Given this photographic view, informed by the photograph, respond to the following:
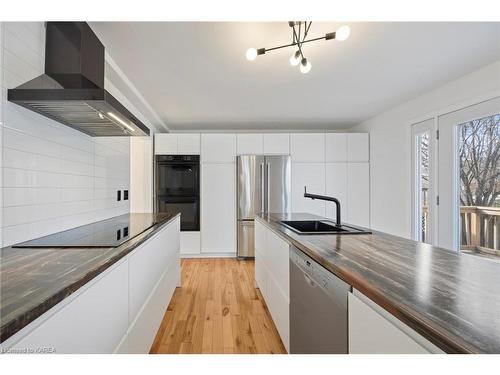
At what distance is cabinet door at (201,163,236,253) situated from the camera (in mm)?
4422

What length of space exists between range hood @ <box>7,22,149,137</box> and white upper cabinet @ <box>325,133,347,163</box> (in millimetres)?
3411

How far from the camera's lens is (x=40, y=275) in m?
0.86

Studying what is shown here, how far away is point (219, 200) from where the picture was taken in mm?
4445

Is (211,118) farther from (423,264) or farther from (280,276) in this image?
(423,264)

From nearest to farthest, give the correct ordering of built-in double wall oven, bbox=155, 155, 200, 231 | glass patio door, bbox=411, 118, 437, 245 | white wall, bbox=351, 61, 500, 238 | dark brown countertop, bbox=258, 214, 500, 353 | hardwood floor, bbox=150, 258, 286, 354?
dark brown countertop, bbox=258, 214, 500, 353, hardwood floor, bbox=150, 258, 286, 354, white wall, bbox=351, 61, 500, 238, glass patio door, bbox=411, 118, 437, 245, built-in double wall oven, bbox=155, 155, 200, 231

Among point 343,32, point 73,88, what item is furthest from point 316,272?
point 73,88

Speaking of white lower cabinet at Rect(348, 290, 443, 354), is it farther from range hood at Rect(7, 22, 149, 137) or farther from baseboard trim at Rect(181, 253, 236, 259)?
baseboard trim at Rect(181, 253, 236, 259)

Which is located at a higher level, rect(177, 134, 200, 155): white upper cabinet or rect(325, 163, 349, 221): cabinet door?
rect(177, 134, 200, 155): white upper cabinet

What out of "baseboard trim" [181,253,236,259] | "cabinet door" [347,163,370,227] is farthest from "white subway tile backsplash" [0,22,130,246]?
A: "cabinet door" [347,163,370,227]

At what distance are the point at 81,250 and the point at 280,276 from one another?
124 centimetres

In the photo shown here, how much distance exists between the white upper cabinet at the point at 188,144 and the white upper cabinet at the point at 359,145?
2642mm

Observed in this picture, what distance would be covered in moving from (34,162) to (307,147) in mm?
3825
